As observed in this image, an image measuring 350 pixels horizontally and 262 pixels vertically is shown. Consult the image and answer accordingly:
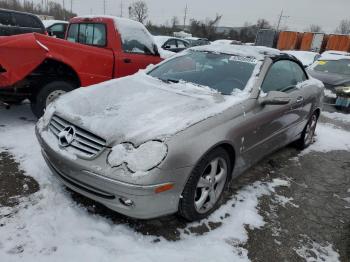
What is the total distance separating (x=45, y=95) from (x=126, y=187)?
118 inches

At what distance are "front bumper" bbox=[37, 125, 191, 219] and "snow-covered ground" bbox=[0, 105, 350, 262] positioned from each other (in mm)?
271

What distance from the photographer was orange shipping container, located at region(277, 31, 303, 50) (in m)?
30.0

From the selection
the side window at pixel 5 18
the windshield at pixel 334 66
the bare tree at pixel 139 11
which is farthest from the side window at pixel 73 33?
the bare tree at pixel 139 11

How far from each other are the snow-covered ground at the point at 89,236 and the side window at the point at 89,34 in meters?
2.96

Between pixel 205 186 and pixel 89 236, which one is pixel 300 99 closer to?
pixel 205 186

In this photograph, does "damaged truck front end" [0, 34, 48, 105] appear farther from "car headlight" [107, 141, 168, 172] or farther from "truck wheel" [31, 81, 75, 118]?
"car headlight" [107, 141, 168, 172]

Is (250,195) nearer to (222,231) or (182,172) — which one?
(222,231)

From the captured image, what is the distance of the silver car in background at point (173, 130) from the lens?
2.50 m

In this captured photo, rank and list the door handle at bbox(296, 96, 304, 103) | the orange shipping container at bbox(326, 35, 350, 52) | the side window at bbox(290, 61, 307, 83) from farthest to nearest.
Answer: the orange shipping container at bbox(326, 35, 350, 52)
the side window at bbox(290, 61, 307, 83)
the door handle at bbox(296, 96, 304, 103)

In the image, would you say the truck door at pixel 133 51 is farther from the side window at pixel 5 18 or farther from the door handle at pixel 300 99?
the side window at pixel 5 18

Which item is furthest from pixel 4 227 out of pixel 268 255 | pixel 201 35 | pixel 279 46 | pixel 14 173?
pixel 201 35

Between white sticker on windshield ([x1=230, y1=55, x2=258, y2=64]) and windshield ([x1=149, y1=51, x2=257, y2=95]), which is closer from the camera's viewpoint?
windshield ([x1=149, y1=51, x2=257, y2=95])

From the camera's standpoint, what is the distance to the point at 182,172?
8.43 ft

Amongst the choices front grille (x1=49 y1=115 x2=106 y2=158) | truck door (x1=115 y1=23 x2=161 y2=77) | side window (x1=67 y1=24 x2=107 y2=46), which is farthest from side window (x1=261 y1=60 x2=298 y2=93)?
side window (x1=67 y1=24 x2=107 y2=46)
